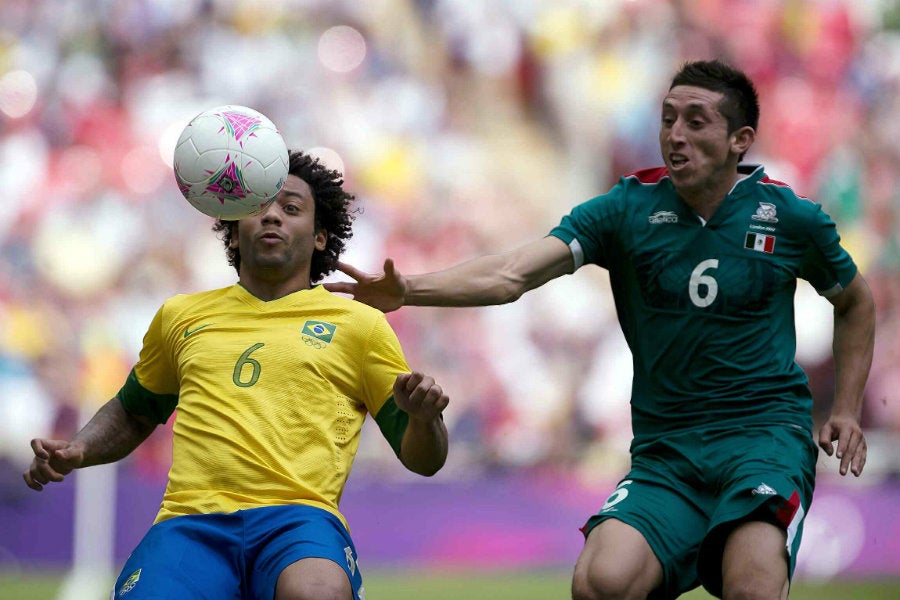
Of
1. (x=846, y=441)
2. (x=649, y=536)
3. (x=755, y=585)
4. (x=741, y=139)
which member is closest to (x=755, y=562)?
(x=755, y=585)

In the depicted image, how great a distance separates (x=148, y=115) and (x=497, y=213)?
3406 mm

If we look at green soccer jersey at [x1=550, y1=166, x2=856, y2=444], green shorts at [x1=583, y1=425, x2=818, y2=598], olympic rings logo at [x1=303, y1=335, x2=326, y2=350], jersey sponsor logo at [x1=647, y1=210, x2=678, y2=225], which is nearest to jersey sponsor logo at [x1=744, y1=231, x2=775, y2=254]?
green soccer jersey at [x1=550, y1=166, x2=856, y2=444]

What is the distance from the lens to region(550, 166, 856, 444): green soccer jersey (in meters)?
4.94

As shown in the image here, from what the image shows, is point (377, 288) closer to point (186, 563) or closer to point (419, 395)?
point (419, 395)

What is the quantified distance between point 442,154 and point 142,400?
8.03 metres

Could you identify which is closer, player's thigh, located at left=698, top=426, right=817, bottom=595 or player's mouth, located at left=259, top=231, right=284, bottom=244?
player's thigh, located at left=698, top=426, right=817, bottom=595

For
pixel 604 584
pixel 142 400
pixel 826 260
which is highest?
pixel 826 260

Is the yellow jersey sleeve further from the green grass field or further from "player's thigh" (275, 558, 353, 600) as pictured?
the green grass field

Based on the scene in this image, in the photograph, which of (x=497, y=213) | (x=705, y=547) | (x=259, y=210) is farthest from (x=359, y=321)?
(x=497, y=213)

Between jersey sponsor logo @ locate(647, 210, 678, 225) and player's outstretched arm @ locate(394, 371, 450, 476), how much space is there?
125 cm

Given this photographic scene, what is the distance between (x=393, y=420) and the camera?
4617 millimetres

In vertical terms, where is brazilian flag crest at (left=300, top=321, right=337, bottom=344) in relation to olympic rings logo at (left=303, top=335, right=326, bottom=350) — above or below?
above

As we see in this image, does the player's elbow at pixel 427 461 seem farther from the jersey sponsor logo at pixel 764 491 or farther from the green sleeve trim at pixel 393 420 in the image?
the jersey sponsor logo at pixel 764 491

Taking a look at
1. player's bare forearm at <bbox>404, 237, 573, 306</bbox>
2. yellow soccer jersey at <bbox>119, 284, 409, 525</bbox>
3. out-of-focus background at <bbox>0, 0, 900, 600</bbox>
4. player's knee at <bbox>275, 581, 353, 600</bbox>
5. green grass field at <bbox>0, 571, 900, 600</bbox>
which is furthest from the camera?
out-of-focus background at <bbox>0, 0, 900, 600</bbox>
